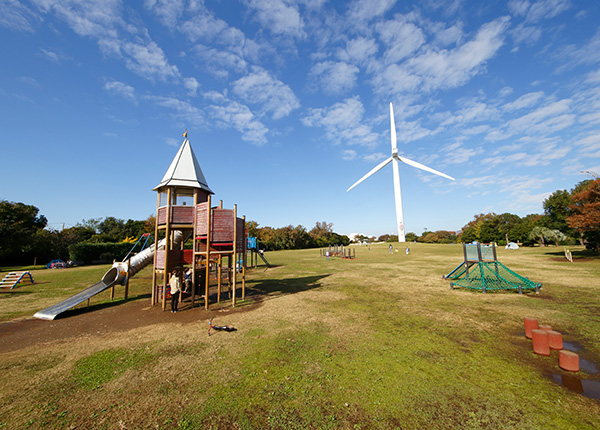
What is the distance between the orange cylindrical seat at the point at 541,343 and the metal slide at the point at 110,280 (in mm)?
16793

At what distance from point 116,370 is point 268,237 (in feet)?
234

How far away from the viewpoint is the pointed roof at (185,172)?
13.8 meters

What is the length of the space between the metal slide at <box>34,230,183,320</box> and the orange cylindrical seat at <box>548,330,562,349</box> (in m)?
17.1

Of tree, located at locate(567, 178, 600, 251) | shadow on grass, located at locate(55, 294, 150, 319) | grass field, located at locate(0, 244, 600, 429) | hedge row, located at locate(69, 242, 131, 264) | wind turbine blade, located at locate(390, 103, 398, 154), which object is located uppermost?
wind turbine blade, located at locate(390, 103, 398, 154)

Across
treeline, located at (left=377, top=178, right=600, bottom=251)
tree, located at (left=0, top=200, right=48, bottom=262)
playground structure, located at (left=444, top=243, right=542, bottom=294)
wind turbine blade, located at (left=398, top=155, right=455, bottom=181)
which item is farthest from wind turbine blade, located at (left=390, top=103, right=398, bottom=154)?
tree, located at (left=0, top=200, right=48, bottom=262)

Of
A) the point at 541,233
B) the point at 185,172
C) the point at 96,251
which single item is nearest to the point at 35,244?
the point at 96,251

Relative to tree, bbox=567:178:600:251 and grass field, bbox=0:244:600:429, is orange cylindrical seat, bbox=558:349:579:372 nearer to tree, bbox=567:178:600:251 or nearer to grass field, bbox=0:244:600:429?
grass field, bbox=0:244:600:429

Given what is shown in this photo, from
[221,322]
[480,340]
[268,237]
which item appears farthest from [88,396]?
[268,237]

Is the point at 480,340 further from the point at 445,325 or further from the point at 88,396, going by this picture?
the point at 88,396

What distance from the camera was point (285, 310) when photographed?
1152 centimetres

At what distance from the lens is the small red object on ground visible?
6.86 meters

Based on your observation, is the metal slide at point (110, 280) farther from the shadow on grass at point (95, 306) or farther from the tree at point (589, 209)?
the tree at point (589, 209)

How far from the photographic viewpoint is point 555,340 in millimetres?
6926

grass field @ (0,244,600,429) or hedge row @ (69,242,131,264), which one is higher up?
hedge row @ (69,242,131,264)
